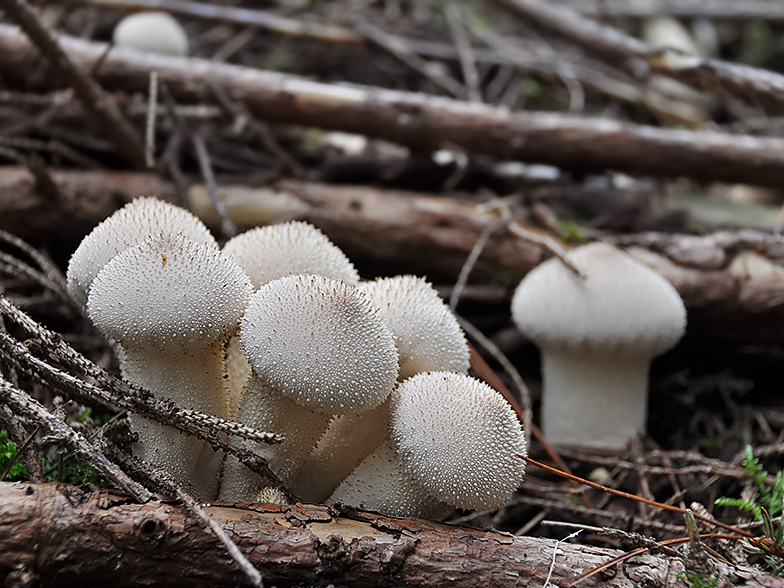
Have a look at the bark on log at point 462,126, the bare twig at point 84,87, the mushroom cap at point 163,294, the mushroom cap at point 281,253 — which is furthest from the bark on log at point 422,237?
the mushroom cap at point 163,294

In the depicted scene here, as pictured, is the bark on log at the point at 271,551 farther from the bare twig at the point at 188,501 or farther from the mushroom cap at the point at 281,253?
the mushroom cap at the point at 281,253

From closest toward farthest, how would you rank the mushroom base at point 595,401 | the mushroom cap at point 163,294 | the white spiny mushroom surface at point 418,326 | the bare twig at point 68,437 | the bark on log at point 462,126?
the bare twig at point 68,437 < the mushroom cap at point 163,294 < the white spiny mushroom surface at point 418,326 < the mushroom base at point 595,401 < the bark on log at point 462,126

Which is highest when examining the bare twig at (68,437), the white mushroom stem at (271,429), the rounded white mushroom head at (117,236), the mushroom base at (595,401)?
the rounded white mushroom head at (117,236)

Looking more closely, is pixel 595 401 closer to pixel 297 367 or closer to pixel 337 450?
pixel 337 450

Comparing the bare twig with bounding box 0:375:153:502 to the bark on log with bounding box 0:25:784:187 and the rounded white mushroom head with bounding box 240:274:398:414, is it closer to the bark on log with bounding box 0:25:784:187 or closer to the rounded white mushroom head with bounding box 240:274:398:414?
the rounded white mushroom head with bounding box 240:274:398:414

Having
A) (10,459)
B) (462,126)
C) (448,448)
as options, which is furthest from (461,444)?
(462,126)

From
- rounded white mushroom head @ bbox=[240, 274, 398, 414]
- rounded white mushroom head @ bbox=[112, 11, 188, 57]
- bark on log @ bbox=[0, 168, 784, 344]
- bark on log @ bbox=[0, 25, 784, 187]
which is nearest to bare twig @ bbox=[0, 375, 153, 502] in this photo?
rounded white mushroom head @ bbox=[240, 274, 398, 414]

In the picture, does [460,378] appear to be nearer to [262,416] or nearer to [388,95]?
[262,416]
